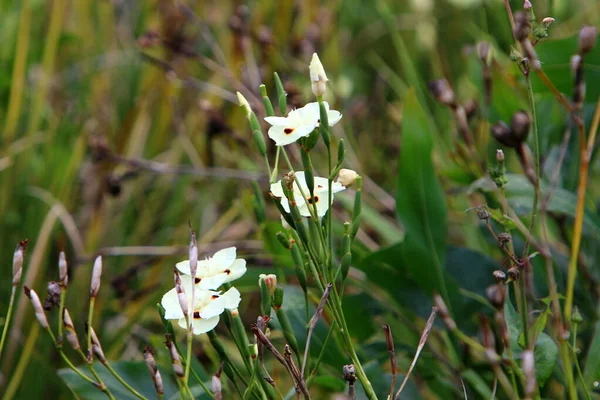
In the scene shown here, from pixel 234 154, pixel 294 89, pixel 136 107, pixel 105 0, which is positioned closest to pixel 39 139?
pixel 136 107

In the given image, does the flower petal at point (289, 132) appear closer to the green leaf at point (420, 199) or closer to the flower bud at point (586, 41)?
the flower bud at point (586, 41)

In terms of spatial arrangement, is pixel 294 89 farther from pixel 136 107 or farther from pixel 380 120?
pixel 380 120

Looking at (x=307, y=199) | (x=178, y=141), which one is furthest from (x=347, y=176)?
(x=178, y=141)

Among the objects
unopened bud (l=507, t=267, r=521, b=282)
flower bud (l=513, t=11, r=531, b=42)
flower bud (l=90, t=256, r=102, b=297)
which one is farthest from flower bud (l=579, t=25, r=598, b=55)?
flower bud (l=90, t=256, r=102, b=297)

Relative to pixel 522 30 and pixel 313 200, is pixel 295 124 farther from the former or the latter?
pixel 522 30

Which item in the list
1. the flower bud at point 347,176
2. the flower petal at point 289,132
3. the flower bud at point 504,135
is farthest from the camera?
the flower bud at point 504,135

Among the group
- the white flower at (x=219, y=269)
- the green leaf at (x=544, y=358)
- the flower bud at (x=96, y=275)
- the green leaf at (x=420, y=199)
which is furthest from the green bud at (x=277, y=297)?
the green leaf at (x=420, y=199)
